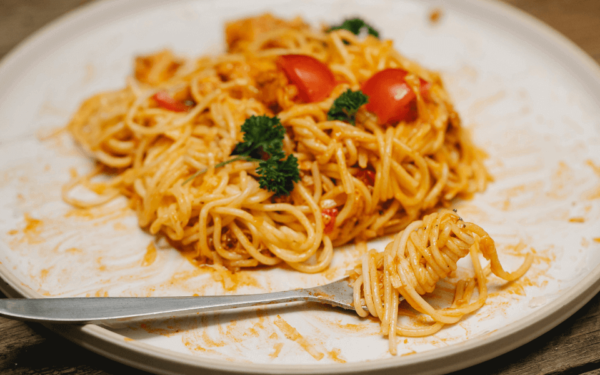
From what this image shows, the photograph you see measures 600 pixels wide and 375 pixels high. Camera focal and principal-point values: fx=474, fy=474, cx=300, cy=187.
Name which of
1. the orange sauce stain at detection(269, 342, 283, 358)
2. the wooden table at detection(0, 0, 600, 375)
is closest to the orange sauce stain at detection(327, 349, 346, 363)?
the orange sauce stain at detection(269, 342, 283, 358)

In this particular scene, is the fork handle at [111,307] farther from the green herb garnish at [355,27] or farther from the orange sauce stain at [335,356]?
the green herb garnish at [355,27]

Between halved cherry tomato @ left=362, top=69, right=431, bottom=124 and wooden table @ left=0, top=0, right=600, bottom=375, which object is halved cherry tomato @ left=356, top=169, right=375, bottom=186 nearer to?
halved cherry tomato @ left=362, top=69, right=431, bottom=124

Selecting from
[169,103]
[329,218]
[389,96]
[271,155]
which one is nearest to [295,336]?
[329,218]

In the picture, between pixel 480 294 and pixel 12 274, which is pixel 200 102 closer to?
pixel 12 274

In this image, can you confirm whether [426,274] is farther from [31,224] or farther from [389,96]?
[31,224]

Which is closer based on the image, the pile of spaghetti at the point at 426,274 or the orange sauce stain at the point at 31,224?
the pile of spaghetti at the point at 426,274

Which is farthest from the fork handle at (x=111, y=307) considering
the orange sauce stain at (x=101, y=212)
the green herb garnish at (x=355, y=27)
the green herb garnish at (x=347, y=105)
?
the green herb garnish at (x=355, y=27)
